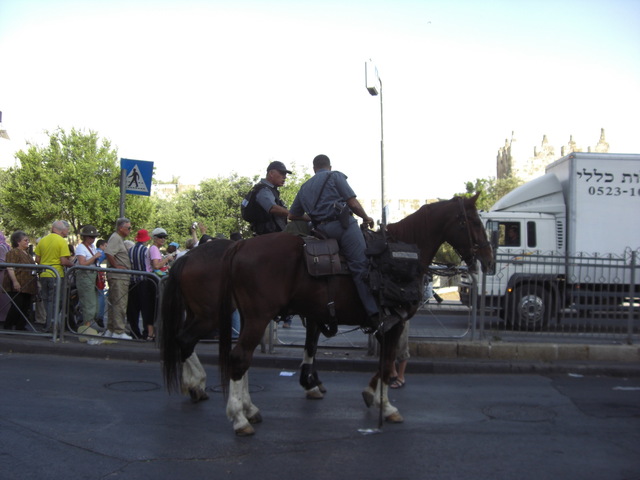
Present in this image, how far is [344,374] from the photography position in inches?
342

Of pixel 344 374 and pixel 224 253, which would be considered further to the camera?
pixel 344 374

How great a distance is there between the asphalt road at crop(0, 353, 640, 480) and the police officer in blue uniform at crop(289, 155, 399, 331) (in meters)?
1.21

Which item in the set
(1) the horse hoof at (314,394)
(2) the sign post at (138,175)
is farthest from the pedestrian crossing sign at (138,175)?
(1) the horse hoof at (314,394)

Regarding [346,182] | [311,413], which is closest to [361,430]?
→ [311,413]

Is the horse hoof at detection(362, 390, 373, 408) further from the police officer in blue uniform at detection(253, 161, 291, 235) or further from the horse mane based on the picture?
the police officer in blue uniform at detection(253, 161, 291, 235)

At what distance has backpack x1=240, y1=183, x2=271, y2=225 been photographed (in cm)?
716

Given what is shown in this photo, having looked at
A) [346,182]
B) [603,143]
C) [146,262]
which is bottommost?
[146,262]

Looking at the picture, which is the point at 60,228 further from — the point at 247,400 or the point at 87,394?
the point at 247,400

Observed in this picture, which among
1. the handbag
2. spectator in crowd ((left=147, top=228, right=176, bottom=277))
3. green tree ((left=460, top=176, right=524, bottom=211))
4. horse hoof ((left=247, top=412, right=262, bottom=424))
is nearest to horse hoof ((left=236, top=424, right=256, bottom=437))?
horse hoof ((left=247, top=412, right=262, bottom=424))

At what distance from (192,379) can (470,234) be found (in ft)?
10.9

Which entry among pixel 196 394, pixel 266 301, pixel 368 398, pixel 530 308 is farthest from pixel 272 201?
pixel 530 308

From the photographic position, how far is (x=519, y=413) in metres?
6.51

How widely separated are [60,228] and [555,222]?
11.1 meters

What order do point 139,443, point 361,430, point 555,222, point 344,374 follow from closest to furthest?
point 139,443 < point 361,430 < point 344,374 < point 555,222
